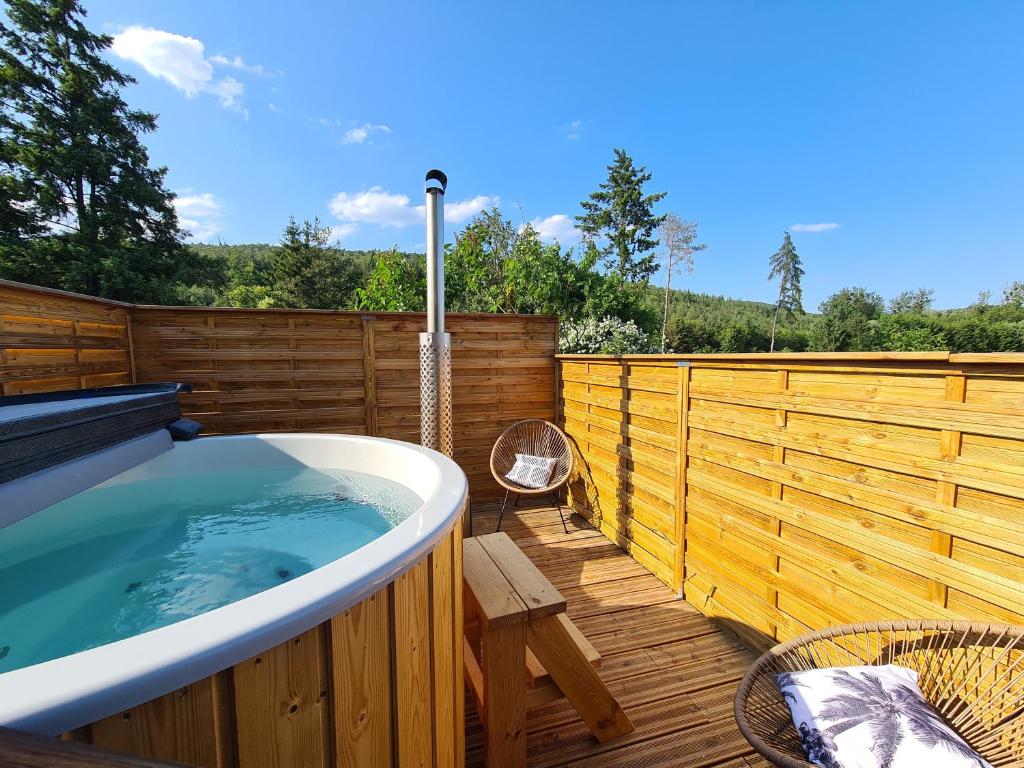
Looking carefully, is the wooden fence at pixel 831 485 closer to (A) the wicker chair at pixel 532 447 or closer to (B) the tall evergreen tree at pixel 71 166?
(A) the wicker chair at pixel 532 447

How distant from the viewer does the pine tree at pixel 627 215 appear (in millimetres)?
21297

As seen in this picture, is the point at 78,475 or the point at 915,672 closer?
the point at 915,672

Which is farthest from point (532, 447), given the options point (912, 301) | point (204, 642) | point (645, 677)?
point (912, 301)

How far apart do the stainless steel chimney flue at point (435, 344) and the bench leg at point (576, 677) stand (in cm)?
139

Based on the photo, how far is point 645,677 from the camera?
1.81 metres

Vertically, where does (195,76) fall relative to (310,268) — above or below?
above

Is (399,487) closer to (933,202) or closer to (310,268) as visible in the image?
(310,268)

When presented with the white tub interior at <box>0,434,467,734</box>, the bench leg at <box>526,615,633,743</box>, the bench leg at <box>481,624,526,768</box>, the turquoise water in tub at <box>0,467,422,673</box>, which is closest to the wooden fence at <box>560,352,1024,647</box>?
the bench leg at <box>526,615,633,743</box>

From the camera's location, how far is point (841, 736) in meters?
1.05

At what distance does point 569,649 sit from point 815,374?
134 centimetres

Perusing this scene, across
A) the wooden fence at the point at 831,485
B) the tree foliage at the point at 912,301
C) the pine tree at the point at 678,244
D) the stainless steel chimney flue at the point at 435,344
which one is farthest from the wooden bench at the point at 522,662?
the tree foliage at the point at 912,301

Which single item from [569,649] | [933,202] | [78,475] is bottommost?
[569,649]

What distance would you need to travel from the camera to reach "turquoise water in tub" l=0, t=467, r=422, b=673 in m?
1.49

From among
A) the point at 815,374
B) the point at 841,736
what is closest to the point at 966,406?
the point at 815,374
